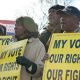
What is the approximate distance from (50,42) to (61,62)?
1.24 ft

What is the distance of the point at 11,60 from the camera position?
23.1 feet

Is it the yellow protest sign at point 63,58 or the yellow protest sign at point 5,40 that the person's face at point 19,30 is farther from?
the yellow protest sign at point 5,40

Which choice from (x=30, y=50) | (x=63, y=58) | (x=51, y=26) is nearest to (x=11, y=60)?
(x=30, y=50)

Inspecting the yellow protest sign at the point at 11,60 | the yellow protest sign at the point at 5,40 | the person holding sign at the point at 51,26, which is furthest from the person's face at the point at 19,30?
the yellow protest sign at the point at 5,40

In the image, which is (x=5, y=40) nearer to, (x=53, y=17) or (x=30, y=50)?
(x=53, y=17)

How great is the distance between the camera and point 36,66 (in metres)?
6.45

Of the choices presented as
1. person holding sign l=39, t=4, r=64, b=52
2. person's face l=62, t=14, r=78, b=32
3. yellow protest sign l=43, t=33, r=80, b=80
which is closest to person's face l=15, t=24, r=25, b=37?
person holding sign l=39, t=4, r=64, b=52

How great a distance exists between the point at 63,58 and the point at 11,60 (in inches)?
49.9

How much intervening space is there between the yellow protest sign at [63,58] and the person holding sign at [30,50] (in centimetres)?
40

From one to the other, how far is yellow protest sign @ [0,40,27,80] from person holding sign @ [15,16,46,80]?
89 mm

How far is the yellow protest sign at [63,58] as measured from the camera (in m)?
5.83

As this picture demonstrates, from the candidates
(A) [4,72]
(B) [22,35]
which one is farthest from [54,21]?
(A) [4,72]

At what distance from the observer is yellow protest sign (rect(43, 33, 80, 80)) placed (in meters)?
5.83

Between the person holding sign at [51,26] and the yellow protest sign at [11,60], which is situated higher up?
the person holding sign at [51,26]
